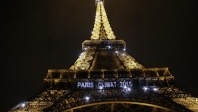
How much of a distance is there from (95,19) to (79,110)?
1559cm

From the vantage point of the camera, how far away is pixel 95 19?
39.0 meters

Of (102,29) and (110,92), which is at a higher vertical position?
(102,29)

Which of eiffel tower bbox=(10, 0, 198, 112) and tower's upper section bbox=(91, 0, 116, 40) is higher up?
tower's upper section bbox=(91, 0, 116, 40)

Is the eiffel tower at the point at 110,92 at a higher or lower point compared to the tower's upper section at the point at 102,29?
lower

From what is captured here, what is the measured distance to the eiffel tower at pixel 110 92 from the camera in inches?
867

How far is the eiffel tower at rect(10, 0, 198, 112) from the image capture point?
22031 mm

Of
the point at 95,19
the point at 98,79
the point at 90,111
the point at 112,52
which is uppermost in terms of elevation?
the point at 95,19

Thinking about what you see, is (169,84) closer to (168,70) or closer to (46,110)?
(168,70)

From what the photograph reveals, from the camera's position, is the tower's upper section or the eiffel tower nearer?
the eiffel tower

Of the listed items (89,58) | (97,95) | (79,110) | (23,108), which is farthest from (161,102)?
(89,58)

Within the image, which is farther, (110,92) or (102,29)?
(102,29)

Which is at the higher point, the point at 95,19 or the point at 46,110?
the point at 95,19

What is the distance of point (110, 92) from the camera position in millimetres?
24203

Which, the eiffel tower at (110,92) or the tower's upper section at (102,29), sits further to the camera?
the tower's upper section at (102,29)
